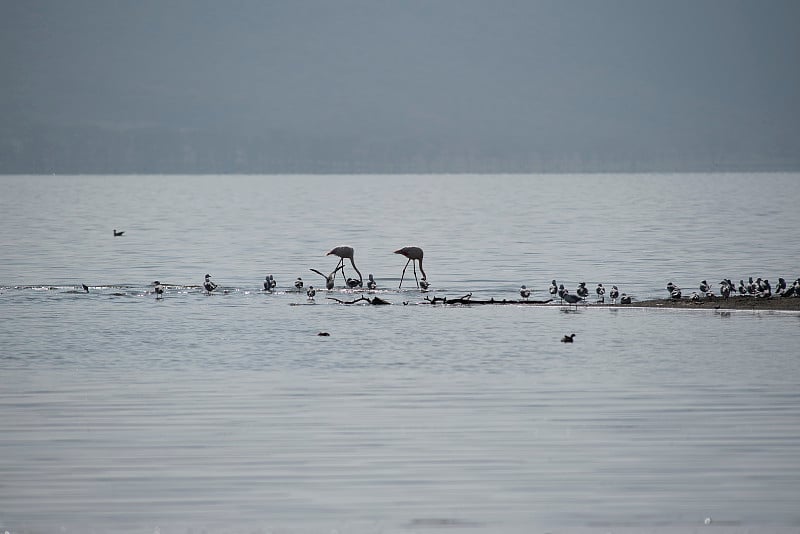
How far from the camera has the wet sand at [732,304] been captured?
1244 inches

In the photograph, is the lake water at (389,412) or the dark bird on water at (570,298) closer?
the lake water at (389,412)

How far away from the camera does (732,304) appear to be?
106 feet

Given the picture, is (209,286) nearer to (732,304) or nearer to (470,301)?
(470,301)

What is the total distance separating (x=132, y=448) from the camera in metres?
17.5

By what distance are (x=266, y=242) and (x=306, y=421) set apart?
1912 inches

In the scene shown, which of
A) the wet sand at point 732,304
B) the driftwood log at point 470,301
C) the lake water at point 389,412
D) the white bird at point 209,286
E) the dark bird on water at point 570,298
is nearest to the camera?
the lake water at point 389,412

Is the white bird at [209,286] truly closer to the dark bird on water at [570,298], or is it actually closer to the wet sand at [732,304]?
the dark bird on water at [570,298]

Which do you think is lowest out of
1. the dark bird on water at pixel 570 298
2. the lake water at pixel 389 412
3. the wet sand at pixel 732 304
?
the lake water at pixel 389 412

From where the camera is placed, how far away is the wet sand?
1244 inches

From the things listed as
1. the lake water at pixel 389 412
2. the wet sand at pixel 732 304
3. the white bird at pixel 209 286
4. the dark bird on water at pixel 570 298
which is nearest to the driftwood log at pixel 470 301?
the lake water at pixel 389 412

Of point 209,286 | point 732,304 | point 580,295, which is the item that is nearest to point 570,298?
point 580,295

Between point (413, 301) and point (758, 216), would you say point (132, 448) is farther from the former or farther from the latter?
point (758, 216)

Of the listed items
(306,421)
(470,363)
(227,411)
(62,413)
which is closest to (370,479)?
(306,421)

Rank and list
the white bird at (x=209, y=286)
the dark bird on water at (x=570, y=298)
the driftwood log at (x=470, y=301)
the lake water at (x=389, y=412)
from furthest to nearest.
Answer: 1. the white bird at (x=209, y=286)
2. the driftwood log at (x=470, y=301)
3. the dark bird on water at (x=570, y=298)
4. the lake water at (x=389, y=412)
